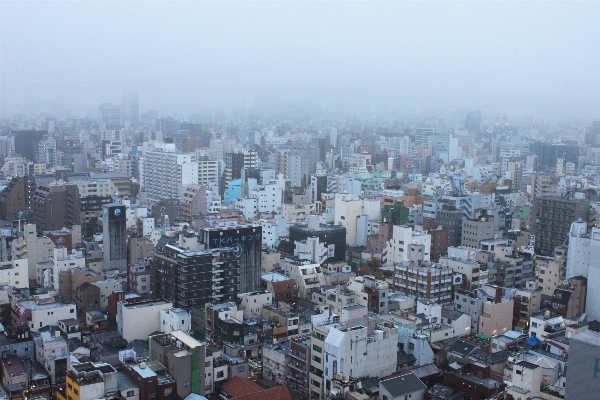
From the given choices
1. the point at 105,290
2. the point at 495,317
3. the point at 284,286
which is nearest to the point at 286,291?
the point at 284,286

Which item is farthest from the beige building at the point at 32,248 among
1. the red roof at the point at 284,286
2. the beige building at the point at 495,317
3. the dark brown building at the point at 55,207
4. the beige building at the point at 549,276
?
the beige building at the point at 549,276

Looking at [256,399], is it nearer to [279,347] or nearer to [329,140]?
[279,347]

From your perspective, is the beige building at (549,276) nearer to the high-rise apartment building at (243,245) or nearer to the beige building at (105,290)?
the high-rise apartment building at (243,245)

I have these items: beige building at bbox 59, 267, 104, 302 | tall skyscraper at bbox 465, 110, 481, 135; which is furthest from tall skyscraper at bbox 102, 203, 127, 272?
tall skyscraper at bbox 465, 110, 481, 135

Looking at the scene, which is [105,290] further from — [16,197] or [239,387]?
[16,197]

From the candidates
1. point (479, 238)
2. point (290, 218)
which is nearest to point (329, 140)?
point (290, 218)

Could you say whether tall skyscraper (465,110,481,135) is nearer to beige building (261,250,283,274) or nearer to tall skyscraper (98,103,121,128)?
tall skyscraper (98,103,121,128)
